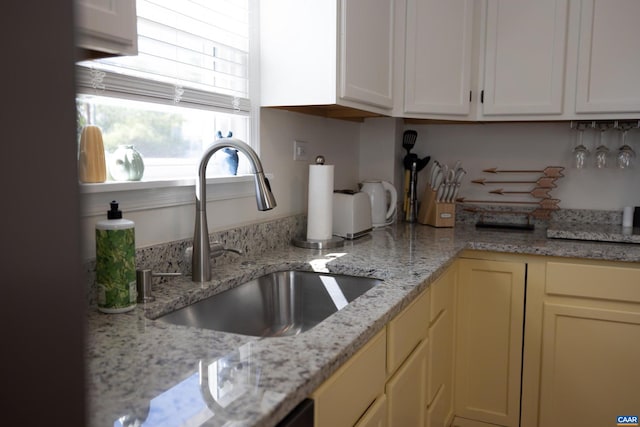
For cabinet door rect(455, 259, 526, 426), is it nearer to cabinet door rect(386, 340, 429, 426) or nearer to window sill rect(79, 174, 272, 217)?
cabinet door rect(386, 340, 429, 426)

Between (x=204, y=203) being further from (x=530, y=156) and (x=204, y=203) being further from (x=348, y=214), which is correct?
(x=530, y=156)

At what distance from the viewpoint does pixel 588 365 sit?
2129 millimetres

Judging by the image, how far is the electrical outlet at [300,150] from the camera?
221 centimetres

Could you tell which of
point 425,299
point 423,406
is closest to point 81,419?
point 425,299

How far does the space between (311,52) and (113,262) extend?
1.11m

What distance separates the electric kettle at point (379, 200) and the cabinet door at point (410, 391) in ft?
3.13

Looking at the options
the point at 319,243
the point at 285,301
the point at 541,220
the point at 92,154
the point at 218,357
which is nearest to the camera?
the point at 218,357

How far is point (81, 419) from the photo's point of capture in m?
0.24

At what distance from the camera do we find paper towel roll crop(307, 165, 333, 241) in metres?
2.03

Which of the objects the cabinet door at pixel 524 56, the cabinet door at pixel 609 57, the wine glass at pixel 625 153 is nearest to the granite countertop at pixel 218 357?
the cabinet door at pixel 524 56

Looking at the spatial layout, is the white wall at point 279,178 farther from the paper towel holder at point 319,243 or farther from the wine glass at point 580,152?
the wine glass at point 580,152

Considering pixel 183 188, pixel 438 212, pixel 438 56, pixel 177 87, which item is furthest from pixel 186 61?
pixel 438 212

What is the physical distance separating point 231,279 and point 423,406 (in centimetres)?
77

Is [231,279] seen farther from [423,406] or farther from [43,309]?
[43,309]
